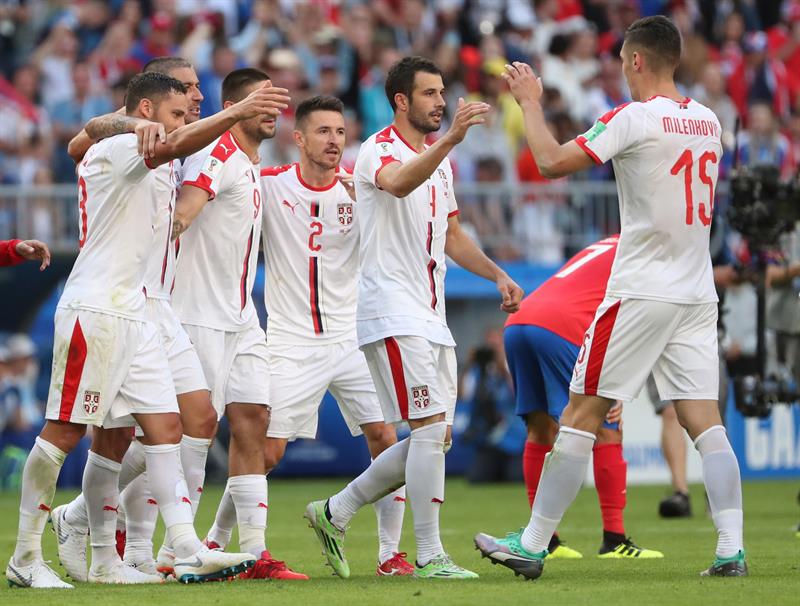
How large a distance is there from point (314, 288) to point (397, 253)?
1.12 meters

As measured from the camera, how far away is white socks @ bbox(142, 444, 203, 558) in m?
8.05

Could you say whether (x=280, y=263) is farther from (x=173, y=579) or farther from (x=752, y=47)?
(x=752, y=47)

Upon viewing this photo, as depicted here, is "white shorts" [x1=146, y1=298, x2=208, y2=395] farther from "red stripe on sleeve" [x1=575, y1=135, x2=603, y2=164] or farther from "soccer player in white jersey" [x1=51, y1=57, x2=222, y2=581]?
"red stripe on sleeve" [x1=575, y1=135, x2=603, y2=164]

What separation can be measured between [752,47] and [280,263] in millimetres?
15222

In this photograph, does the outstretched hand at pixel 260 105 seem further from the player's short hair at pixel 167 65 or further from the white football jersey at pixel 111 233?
the player's short hair at pixel 167 65

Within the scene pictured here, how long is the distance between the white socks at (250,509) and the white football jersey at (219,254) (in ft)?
2.96

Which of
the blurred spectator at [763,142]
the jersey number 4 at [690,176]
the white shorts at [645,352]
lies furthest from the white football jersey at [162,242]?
the blurred spectator at [763,142]

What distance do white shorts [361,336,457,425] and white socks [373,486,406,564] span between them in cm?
83

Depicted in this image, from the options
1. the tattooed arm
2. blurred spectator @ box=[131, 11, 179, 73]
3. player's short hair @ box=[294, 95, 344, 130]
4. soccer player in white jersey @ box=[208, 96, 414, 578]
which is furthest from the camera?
blurred spectator @ box=[131, 11, 179, 73]

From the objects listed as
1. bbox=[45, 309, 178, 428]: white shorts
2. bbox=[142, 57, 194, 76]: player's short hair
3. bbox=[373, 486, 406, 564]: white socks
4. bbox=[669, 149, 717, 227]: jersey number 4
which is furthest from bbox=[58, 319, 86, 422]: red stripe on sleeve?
bbox=[669, 149, 717, 227]: jersey number 4

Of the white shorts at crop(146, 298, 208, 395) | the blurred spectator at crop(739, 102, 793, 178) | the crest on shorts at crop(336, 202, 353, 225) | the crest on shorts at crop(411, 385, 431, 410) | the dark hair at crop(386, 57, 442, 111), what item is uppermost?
the blurred spectator at crop(739, 102, 793, 178)

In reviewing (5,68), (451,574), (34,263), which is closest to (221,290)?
(451,574)

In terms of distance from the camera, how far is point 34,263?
17922 mm

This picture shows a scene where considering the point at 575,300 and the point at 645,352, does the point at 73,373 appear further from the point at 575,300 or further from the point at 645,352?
Result: the point at 575,300
